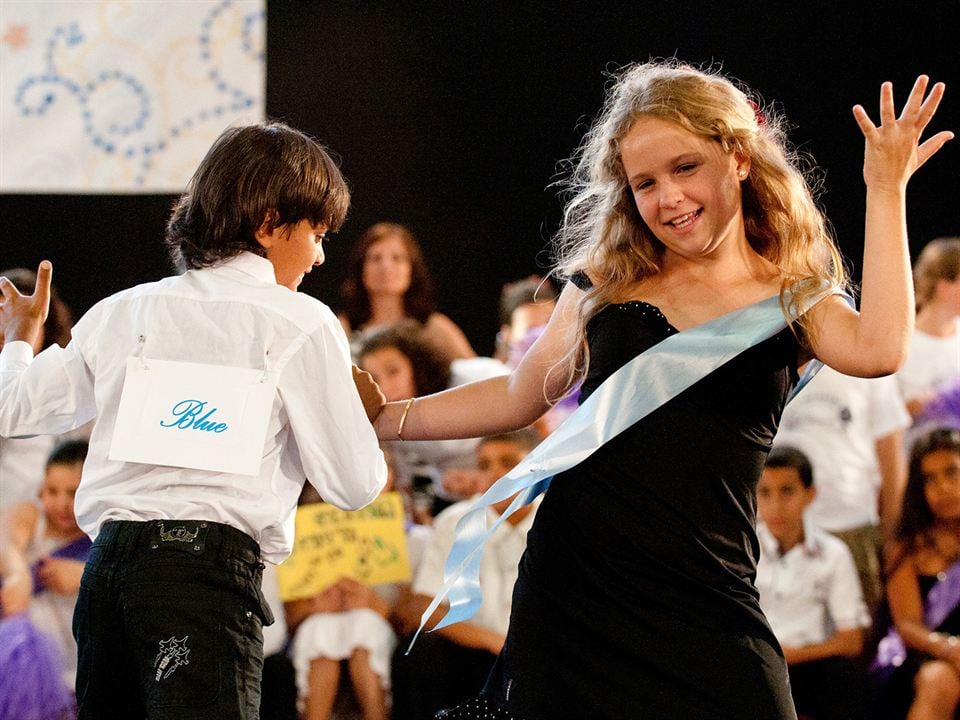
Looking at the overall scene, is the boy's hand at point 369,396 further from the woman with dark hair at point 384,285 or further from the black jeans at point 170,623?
the woman with dark hair at point 384,285

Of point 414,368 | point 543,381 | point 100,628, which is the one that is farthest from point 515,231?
point 100,628

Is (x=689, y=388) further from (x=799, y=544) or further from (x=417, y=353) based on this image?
(x=417, y=353)

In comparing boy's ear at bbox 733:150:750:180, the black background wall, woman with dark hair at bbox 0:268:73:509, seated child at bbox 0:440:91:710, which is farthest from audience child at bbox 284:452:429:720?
boy's ear at bbox 733:150:750:180

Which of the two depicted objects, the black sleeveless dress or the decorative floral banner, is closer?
the black sleeveless dress

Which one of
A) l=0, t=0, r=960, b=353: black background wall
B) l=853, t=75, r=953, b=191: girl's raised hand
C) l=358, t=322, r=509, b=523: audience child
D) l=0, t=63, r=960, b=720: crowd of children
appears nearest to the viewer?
l=853, t=75, r=953, b=191: girl's raised hand

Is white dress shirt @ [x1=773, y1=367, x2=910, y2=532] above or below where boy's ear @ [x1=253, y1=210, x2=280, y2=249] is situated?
below

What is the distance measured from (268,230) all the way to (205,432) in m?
0.37

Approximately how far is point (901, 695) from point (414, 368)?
77.3 inches

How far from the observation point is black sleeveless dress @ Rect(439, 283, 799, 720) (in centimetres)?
173

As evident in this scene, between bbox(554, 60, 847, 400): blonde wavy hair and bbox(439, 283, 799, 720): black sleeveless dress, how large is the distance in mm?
128

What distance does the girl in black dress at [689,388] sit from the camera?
1718mm

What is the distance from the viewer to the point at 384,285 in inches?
186

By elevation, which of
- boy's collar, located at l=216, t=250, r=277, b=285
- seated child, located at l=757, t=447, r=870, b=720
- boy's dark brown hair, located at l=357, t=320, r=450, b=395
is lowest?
seated child, located at l=757, t=447, r=870, b=720

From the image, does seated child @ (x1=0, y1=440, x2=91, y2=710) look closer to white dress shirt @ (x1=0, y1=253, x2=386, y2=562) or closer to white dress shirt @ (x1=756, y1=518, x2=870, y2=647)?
white dress shirt @ (x1=0, y1=253, x2=386, y2=562)
